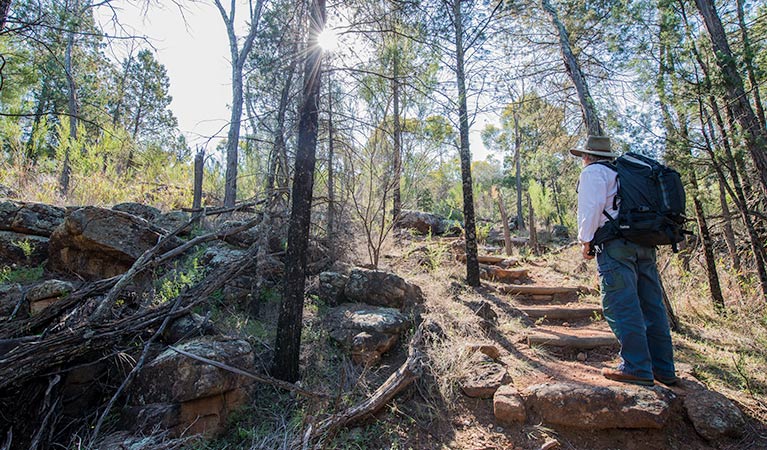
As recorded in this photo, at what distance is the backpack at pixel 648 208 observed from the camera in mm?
2336

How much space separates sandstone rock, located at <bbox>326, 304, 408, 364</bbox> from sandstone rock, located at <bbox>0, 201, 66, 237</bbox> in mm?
3750

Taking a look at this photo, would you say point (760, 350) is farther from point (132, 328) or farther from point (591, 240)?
point (132, 328)

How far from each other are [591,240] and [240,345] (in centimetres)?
297

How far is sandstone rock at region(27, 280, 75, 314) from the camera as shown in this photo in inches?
120

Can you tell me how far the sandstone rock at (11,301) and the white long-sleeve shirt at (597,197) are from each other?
4.88 meters

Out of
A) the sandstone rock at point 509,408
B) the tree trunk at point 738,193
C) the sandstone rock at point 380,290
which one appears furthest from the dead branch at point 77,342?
the tree trunk at point 738,193

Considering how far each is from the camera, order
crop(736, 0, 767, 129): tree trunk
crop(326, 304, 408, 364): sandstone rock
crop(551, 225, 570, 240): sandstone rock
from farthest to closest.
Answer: crop(551, 225, 570, 240): sandstone rock → crop(736, 0, 767, 129): tree trunk → crop(326, 304, 408, 364): sandstone rock

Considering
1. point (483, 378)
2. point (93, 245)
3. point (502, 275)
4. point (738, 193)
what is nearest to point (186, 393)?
point (483, 378)

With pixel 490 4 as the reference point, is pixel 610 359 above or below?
below

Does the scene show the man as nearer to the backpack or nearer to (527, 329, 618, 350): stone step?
the backpack

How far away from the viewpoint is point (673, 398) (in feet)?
7.54

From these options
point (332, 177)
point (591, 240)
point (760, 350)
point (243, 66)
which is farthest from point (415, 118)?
point (243, 66)

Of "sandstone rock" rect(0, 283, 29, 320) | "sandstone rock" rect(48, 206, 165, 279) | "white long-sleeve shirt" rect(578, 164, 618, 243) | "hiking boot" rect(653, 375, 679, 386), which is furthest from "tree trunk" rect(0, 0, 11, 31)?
"hiking boot" rect(653, 375, 679, 386)

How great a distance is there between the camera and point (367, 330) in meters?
3.39
